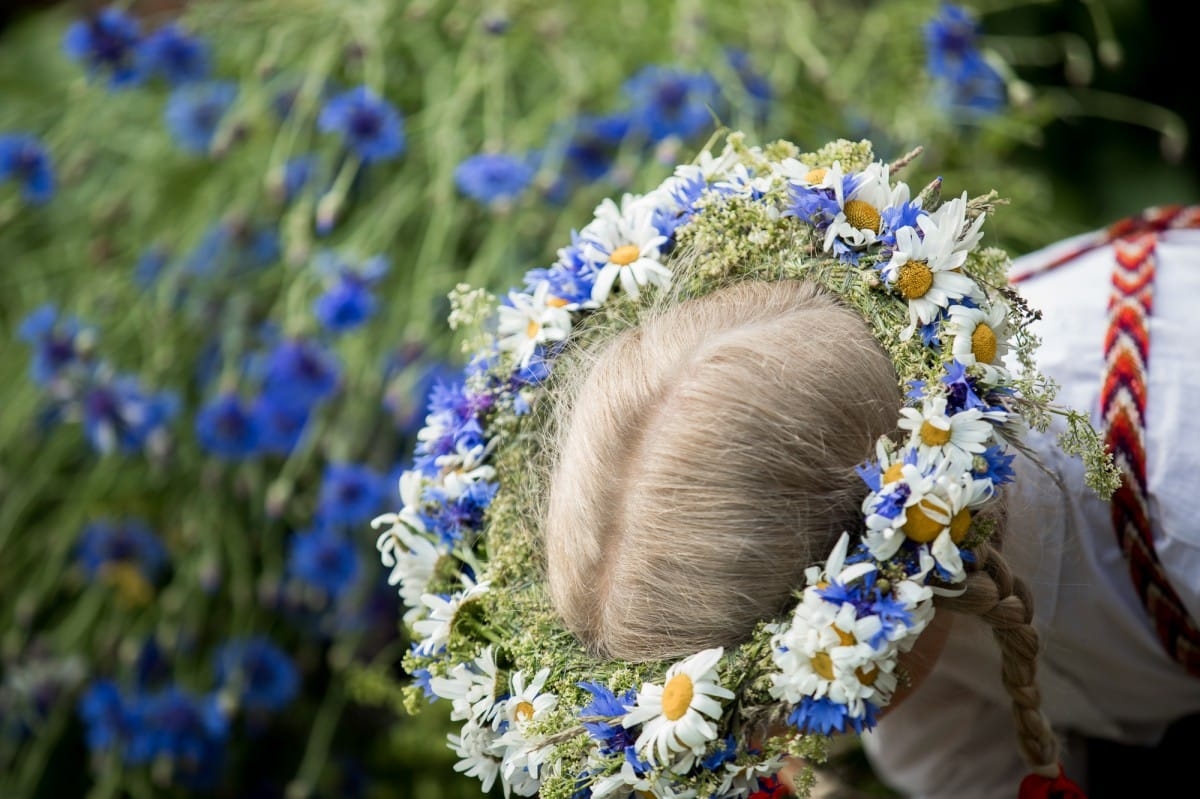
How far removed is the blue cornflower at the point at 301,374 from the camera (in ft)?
4.23

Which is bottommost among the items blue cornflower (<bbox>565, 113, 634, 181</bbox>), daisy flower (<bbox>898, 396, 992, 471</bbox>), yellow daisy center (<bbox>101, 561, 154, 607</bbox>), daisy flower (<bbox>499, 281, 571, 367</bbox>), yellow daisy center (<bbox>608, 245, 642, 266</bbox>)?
yellow daisy center (<bbox>101, 561, 154, 607</bbox>)

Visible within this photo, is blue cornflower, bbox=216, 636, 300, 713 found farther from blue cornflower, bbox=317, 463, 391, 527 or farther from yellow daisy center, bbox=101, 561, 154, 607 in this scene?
blue cornflower, bbox=317, 463, 391, 527

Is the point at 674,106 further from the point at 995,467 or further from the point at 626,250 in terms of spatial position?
the point at 995,467

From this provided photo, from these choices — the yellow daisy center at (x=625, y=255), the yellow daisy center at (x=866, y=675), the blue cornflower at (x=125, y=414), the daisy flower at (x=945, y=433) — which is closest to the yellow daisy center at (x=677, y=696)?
the yellow daisy center at (x=866, y=675)

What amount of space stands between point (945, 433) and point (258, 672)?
106 centimetres

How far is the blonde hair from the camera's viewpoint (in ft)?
2.38

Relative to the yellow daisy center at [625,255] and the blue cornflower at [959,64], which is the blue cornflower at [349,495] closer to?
the yellow daisy center at [625,255]

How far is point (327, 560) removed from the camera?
1.32 m

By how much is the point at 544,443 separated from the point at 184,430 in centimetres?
84

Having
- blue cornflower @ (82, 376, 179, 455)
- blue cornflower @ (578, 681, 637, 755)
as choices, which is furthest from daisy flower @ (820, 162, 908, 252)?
blue cornflower @ (82, 376, 179, 455)

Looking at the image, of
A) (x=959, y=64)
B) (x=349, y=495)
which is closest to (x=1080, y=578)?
(x=959, y=64)

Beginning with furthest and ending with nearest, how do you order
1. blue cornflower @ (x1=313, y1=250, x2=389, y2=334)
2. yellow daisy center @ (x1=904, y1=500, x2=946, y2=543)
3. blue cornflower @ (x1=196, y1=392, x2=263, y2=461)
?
1. blue cornflower @ (x1=196, y1=392, x2=263, y2=461)
2. blue cornflower @ (x1=313, y1=250, x2=389, y2=334)
3. yellow daisy center @ (x1=904, y1=500, x2=946, y2=543)

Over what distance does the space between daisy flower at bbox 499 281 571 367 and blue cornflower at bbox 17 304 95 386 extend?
2.41ft

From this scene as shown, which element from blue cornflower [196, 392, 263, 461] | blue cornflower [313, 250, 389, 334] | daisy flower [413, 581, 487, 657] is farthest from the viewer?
blue cornflower [196, 392, 263, 461]
